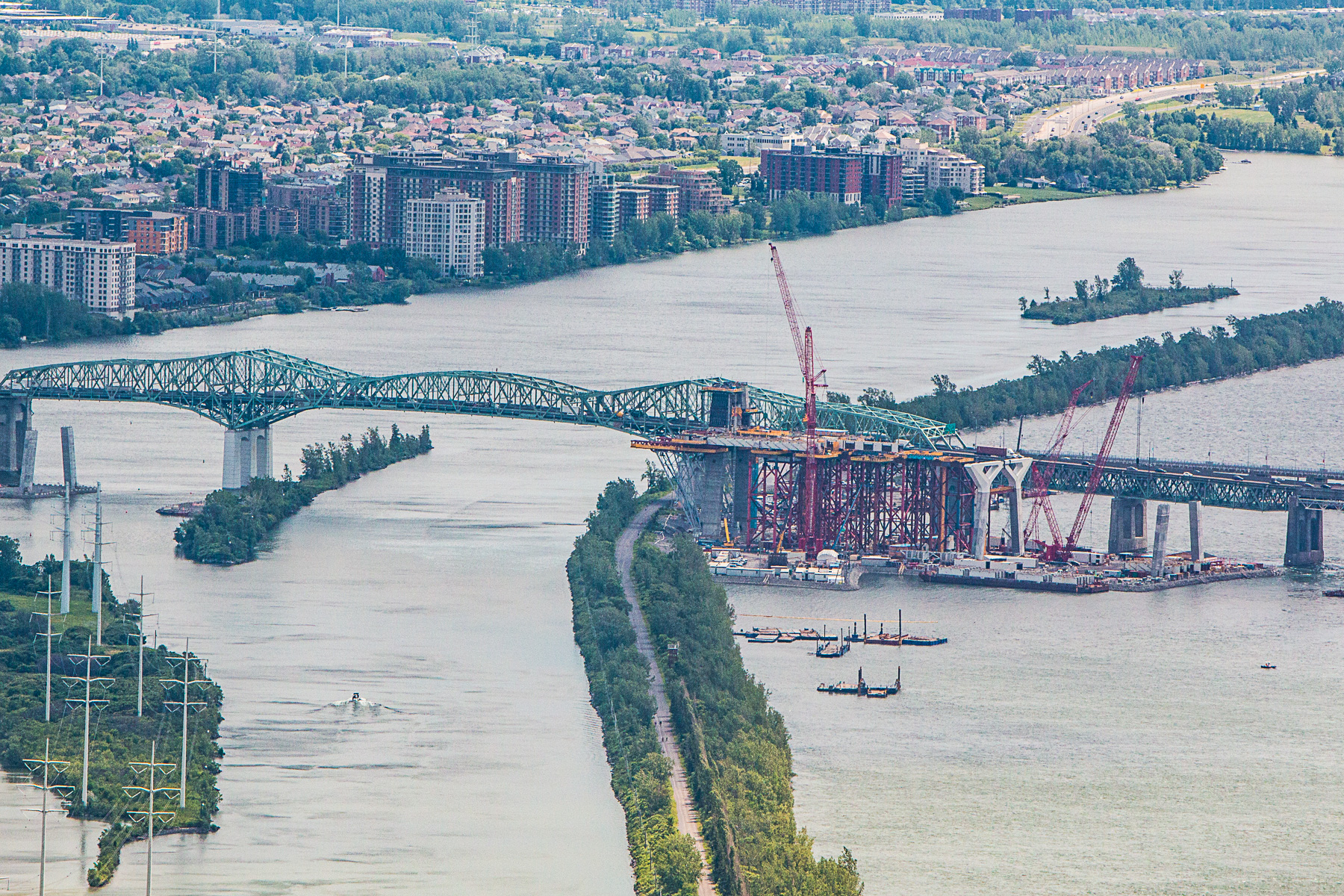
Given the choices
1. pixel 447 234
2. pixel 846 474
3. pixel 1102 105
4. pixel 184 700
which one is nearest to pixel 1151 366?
pixel 846 474

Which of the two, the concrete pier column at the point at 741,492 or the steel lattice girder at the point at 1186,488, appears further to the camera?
the steel lattice girder at the point at 1186,488

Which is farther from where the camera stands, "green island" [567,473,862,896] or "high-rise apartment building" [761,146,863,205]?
"high-rise apartment building" [761,146,863,205]

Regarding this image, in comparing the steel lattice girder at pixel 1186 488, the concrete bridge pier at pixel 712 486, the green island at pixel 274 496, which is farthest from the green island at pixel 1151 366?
the concrete bridge pier at pixel 712 486

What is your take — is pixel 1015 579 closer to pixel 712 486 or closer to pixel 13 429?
pixel 712 486

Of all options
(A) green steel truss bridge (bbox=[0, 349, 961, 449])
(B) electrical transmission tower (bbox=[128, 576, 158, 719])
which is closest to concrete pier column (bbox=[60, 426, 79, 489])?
(A) green steel truss bridge (bbox=[0, 349, 961, 449])

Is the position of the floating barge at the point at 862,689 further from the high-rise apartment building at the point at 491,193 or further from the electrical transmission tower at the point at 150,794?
the high-rise apartment building at the point at 491,193

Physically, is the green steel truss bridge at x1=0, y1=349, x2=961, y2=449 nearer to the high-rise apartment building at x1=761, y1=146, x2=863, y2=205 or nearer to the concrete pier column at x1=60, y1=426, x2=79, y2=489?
the concrete pier column at x1=60, y1=426, x2=79, y2=489

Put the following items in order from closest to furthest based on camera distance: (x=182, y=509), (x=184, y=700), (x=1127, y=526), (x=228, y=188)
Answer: (x=184, y=700), (x=1127, y=526), (x=182, y=509), (x=228, y=188)
